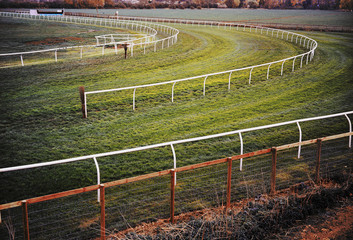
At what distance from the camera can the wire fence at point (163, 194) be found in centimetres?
688

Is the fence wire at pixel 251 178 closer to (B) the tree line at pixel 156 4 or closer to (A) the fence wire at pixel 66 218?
(A) the fence wire at pixel 66 218

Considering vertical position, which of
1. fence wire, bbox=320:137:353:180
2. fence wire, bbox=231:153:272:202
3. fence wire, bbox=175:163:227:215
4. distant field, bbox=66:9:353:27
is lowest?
fence wire, bbox=175:163:227:215

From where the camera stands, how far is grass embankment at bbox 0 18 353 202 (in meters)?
9.77

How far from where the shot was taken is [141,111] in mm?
13758

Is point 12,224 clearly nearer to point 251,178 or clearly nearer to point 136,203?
point 136,203

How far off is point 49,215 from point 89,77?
1238cm

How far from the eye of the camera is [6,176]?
898 cm

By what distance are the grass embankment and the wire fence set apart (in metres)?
0.79

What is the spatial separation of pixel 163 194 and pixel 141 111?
599 cm

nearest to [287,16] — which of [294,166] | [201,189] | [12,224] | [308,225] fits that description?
[294,166]

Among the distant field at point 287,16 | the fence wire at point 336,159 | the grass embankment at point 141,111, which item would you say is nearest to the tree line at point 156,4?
the distant field at point 287,16

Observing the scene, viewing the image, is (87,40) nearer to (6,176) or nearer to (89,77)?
(89,77)

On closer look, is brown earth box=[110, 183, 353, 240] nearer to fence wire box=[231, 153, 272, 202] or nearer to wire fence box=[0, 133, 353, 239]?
wire fence box=[0, 133, 353, 239]

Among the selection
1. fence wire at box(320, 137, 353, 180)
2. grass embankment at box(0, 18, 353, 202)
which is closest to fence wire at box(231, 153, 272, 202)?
grass embankment at box(0, 18, 353, 202)
